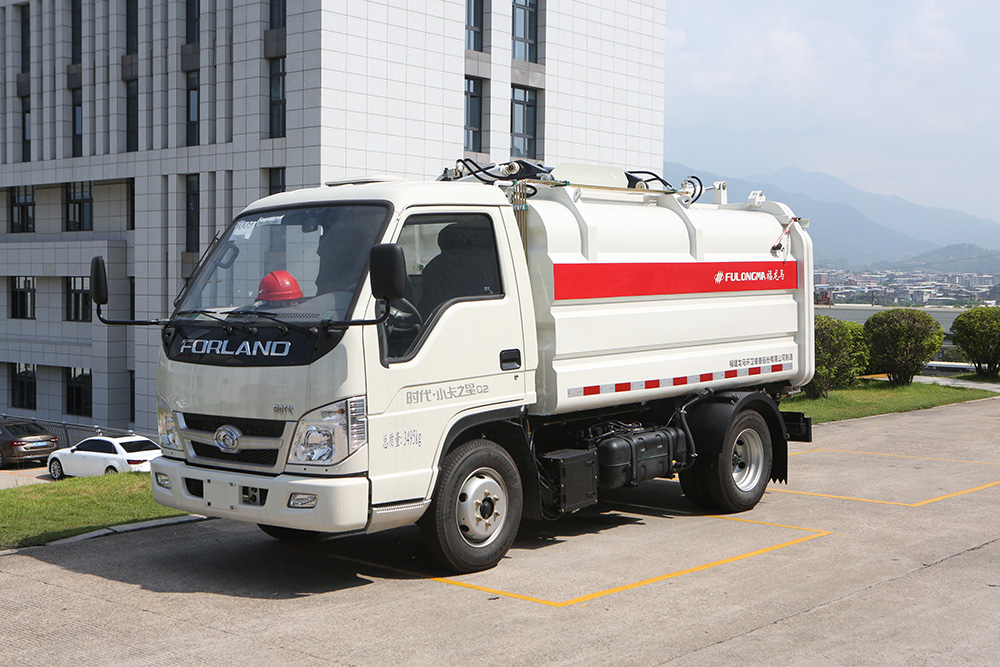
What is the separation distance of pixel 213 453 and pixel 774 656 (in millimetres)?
4178

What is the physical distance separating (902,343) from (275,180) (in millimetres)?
20631

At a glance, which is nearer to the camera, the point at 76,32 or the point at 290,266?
the point at 290,266

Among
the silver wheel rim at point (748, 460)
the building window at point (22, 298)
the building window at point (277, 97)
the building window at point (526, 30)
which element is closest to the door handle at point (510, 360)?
the silver wheel rim at point (748, 460)

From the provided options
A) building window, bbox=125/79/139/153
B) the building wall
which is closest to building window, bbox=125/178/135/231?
the building wall

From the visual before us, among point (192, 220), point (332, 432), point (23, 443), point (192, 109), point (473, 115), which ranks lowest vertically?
point (23, 443)

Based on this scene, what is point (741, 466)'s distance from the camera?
36.4 feet

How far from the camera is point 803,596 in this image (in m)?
7.57

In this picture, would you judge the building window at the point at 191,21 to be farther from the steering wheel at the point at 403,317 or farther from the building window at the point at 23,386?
the steering wheel at the point at 403,317

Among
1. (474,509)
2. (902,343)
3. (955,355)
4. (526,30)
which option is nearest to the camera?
(474,509)

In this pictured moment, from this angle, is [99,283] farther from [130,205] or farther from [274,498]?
[130,205]

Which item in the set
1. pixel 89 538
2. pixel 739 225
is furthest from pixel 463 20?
pixel 89 538

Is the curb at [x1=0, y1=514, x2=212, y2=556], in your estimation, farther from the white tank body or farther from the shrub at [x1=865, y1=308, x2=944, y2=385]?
the shrub at [x1=865, y1=308, x2=944, y2=385]

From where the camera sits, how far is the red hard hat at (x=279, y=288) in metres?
7.63

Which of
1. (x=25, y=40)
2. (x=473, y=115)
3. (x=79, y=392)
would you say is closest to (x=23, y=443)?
(x=79, y=392)
